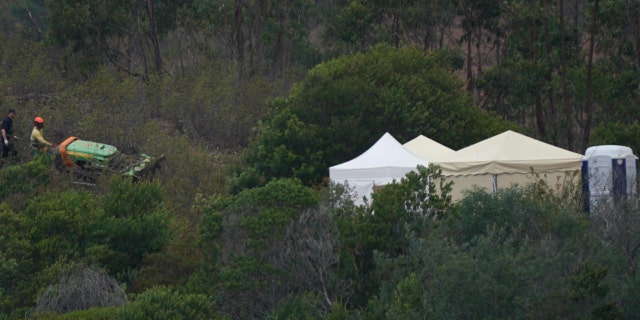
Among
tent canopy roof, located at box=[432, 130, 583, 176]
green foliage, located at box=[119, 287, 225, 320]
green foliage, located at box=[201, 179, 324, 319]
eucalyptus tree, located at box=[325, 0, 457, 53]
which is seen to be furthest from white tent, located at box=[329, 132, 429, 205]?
eucalyptus tree, located at box=[325, 0, 457, 53]

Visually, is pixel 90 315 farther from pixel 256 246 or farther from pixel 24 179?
pixel 24 179

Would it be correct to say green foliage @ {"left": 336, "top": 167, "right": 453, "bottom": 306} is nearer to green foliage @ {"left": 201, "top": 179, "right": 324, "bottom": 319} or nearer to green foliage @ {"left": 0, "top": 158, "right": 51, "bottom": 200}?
green foliage @ {"left": 201, "top": 179, "right": 324, "bottom": 319}

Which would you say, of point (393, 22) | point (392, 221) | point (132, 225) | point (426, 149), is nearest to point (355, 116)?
point (426, 149)

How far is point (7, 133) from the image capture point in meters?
24.5

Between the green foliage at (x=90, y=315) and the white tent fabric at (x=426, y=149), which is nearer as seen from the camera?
the green foliage at (x=90, y=315)

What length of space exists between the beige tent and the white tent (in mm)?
800

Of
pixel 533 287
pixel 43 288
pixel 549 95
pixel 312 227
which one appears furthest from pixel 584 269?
pixel 549 95

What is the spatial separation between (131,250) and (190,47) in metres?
29.3

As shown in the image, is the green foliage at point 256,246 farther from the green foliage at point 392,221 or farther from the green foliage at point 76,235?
the green foliage at point 76,235

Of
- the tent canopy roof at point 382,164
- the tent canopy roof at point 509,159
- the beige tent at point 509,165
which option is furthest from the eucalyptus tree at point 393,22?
Answer: the beige tent at point 509,165

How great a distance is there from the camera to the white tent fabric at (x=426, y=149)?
24094 mm

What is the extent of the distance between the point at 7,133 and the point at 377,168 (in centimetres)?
917

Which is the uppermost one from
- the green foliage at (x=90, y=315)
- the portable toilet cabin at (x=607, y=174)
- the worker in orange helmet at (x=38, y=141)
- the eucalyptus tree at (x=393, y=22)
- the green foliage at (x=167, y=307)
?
the eucalyptus tree at (x=393, y=22)

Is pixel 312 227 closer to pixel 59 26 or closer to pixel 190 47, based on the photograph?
pixel 59 26
